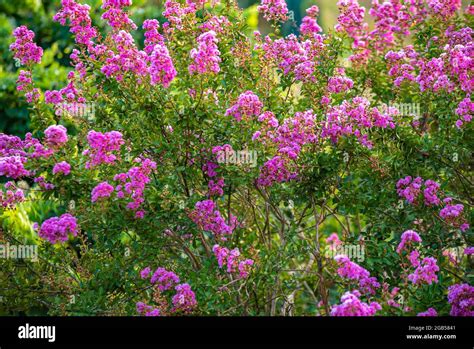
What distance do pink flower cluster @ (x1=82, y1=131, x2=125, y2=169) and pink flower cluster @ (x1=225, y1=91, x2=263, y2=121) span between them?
0.71 m

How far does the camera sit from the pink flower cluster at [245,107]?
4809 millimetres

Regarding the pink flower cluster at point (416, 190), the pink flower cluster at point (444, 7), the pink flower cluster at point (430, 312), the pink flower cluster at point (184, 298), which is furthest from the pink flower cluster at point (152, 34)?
the pink flower cluster at point (430, 312)

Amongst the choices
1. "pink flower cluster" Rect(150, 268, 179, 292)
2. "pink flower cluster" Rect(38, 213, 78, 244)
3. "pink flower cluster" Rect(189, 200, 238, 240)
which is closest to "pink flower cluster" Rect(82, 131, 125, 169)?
"pink flower cluster" Rect(38, 213, 78, 244)

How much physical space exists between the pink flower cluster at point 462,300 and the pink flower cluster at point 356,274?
1.38 feet

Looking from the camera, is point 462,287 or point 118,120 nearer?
point 462,287

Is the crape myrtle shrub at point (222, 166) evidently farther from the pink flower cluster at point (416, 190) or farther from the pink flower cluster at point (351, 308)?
the pink flower cluster at point (351, 308)

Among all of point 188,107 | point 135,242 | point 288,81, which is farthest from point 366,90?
point 135,242

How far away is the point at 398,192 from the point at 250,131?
100cm

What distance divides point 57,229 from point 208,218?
0.93m

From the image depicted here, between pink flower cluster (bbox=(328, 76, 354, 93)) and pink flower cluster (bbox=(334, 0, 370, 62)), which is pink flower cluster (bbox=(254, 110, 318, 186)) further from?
pink flower cluster (bbox=(334, 0, 370, 62))

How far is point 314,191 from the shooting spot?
5137 millimetres

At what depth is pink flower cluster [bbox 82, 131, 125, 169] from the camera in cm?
461

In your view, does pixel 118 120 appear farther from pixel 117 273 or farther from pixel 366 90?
pixel 366 90
